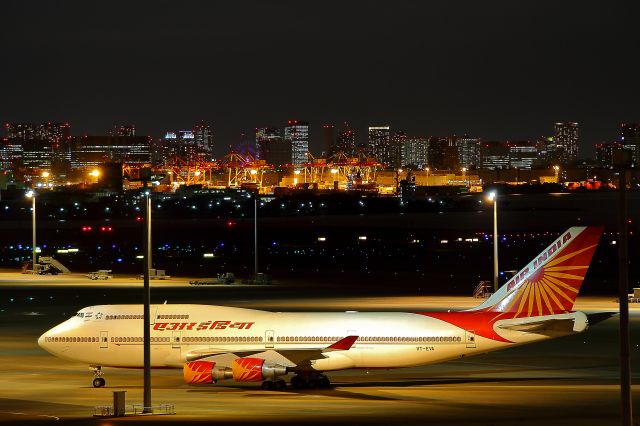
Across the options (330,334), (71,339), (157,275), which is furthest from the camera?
(157,275)

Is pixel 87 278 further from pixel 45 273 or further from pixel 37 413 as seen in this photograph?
pixel 37 413

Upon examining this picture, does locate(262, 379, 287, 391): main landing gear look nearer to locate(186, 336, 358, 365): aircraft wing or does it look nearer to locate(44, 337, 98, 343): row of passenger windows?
locate(186, 336, 358, 365): aircraft wing

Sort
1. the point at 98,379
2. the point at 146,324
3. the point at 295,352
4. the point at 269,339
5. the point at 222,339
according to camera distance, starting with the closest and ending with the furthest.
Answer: the point at 146,324 → the point at 295,352 → the point at 269,339 → the point at 222,339 → the point at 98,379

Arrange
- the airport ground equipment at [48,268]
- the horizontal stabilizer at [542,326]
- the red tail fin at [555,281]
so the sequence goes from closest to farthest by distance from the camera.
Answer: the horizontal stabilizer at [542,326] < the red tail fin at [555,281] < the airport ground equipment at [48,268]

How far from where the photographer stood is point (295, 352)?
46500mm

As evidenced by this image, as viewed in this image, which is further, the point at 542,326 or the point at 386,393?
the point at 542,326

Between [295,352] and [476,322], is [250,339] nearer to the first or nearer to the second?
[295,352]

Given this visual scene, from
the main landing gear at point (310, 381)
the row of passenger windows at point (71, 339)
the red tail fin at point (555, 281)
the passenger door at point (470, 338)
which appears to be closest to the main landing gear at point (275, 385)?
the main landing gear at point (310, 381)

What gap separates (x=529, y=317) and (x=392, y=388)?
20.3ft

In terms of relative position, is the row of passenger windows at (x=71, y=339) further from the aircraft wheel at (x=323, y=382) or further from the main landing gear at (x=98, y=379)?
the aircraft wheel at (x=323, y=382)

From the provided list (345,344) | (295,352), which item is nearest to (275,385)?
(295,352)

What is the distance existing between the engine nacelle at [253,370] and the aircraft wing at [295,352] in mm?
590

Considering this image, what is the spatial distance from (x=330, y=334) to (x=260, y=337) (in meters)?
2.84

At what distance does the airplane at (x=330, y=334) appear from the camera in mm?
46375
